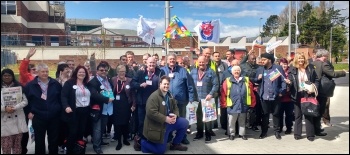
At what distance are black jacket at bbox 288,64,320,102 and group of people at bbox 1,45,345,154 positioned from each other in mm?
18

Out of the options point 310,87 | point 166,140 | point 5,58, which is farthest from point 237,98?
point 5,58

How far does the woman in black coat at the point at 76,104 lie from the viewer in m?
5.01

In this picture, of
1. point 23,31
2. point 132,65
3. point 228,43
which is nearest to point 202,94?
point 132,65

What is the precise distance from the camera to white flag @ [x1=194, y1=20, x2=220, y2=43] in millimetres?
9094

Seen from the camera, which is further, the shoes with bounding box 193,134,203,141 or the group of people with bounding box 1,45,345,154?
the shoes with bounding box 193,134,203,141

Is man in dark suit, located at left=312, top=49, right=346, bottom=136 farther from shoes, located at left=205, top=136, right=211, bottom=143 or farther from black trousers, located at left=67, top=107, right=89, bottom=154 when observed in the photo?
black trousers, located at left=67, top=107, right=89, bottom=154

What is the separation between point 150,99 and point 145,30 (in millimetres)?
4455

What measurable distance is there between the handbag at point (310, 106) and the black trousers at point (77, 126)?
4078 millimetres

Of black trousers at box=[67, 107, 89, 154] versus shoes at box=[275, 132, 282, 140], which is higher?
black trousers at box=[67, 107, 89, 154]

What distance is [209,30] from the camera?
9.19 m

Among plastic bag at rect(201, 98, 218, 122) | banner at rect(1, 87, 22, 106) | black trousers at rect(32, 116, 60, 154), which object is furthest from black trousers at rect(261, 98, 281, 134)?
banner at rect(1, 87, 22, 106)

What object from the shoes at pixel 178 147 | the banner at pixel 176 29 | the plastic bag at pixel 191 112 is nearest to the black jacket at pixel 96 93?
the shoes at pixel 178 147

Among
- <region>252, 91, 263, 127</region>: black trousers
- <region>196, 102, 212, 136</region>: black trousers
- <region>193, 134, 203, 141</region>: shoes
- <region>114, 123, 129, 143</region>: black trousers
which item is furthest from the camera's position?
<region>252, 91, 263, 127</region>: black trousers

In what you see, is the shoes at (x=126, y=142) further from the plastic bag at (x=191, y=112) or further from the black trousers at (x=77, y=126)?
the plastic bag at (x=191, y=112)
